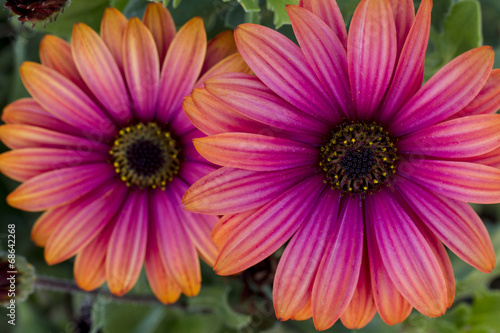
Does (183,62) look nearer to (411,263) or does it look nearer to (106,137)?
(106,137)

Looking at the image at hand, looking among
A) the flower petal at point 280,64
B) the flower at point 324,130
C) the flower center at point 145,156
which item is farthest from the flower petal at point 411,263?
the flower center at point 145,156

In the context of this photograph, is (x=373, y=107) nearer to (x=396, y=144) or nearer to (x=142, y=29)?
(x=396, y=144)

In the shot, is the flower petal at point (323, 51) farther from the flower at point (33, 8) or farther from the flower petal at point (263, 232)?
the flower at point (33, 8)

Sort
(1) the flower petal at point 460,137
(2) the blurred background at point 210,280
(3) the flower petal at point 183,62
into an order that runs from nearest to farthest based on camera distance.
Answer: (1) the flower petal at point 460,137 < (3) the flower petal at point 183,62 < (2) the blurred background at point 210,280

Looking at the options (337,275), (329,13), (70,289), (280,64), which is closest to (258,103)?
(280,64)

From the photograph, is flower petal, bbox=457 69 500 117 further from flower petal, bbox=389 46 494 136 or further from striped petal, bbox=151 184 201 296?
striped petal, bbox=151 184 201 296


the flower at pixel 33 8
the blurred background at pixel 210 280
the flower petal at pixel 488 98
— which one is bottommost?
the blurred background at pixel 210 280

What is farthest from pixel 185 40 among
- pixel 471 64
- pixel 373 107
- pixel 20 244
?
pixel 20 244
